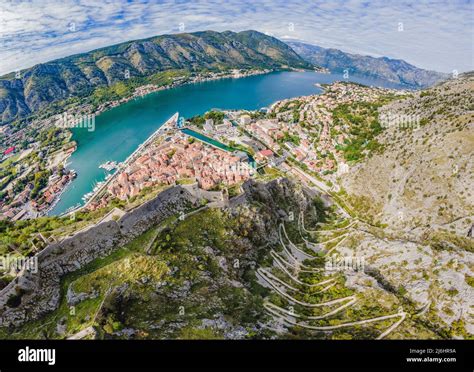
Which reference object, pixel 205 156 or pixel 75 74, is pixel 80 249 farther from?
pixel 75 74

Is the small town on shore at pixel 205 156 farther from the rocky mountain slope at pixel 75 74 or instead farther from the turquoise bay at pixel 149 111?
the rocky mountain slope at pixel 75 74

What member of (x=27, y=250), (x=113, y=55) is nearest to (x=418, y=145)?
(x=27, y=250)

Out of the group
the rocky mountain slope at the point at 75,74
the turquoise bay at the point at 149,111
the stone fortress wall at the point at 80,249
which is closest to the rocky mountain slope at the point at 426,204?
the stone fortress wall at the point at 80,249

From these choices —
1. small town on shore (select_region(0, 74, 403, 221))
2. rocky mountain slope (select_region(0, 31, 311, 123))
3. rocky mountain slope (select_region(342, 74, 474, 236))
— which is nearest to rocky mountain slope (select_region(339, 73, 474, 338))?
rocky mountain slope (select_region(342, 74, 474, 236))

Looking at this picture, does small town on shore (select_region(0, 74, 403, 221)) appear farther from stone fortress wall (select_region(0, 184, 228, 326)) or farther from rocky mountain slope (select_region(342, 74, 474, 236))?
rocky mountain slope (select_region(342, 74, 474, 236))

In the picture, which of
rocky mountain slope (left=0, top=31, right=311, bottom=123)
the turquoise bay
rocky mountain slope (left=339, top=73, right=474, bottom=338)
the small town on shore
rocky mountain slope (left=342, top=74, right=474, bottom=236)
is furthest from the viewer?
rocky mountain slope (left=0, top=31, right=311, bottom=123)

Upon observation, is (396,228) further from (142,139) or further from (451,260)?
(142,139)
